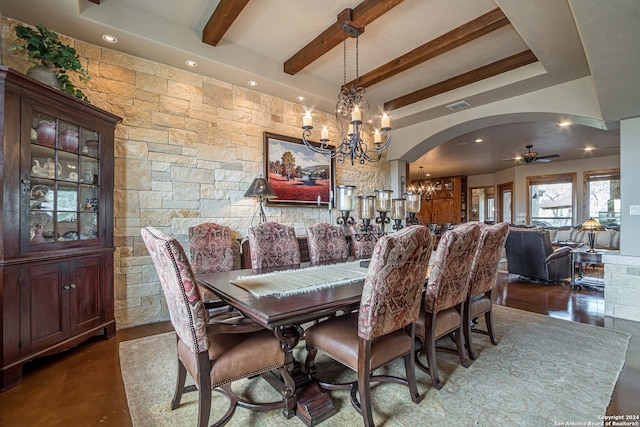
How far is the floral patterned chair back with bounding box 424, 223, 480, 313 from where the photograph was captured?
73.7 inches

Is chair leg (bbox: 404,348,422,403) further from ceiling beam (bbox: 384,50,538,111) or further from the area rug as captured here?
ceiling beam (bbox: 384,50,538,111)

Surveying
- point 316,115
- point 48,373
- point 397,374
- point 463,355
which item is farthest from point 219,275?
point 316,115

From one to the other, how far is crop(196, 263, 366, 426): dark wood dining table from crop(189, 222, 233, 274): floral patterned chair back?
1376 millimetres

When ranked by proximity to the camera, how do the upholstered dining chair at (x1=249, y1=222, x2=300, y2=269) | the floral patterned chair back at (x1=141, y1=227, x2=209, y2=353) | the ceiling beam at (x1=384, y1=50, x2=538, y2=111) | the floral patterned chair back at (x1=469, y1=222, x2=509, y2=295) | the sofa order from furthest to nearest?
the sofa < the ceiling beam at (x1=384, y1=50, x2=538, y2=111) < the upholstered dining chair at (x1=249, y1=222, x2=300, y2=269) < the floral patterned chair back at (x1=469, y1=222, x2=509, y2=295) < the floral patterned chair back at (x1=141, y1=227, x2=209, y2=353)

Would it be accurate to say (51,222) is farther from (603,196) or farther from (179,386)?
(603,196)

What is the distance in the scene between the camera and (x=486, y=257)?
2.31 metres

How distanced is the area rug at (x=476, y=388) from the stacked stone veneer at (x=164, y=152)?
0.90m

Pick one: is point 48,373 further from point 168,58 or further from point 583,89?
point 583,89

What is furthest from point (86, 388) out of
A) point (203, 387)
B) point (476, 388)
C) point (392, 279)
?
point (476, 388)

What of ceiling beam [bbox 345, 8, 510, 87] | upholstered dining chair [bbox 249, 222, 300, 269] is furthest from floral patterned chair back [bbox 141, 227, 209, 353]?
ceiling beam [bbox 345, 8, 510, 87]

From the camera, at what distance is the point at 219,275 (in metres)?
2.34

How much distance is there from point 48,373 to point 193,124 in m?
2.65

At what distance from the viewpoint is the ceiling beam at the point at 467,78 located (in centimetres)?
346

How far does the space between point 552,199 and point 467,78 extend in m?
7.31
